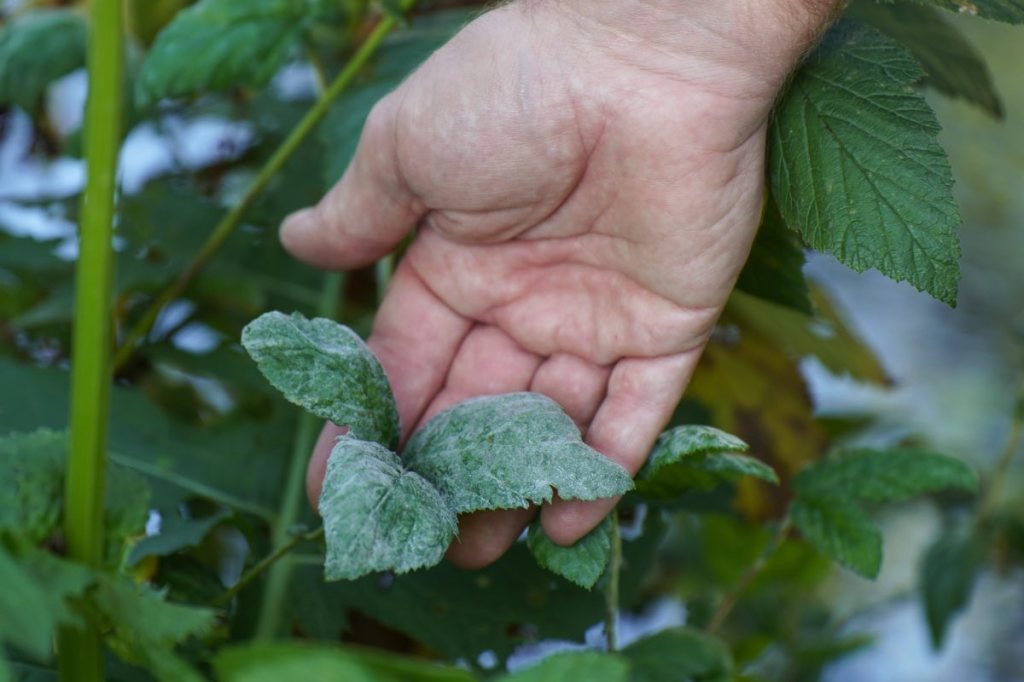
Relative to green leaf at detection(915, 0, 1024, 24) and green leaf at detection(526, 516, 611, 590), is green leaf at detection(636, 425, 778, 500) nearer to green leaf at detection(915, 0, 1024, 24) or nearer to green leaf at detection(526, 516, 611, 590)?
green leaf at detection(526, 516, 611, 590)

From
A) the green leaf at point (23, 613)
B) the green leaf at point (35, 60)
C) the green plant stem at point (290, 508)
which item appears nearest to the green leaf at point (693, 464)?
the green plant stem at point (290, 508)

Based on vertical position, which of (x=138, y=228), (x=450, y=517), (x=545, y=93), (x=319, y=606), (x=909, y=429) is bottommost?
(x=909, y=429)

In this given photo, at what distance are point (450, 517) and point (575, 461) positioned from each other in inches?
3.7

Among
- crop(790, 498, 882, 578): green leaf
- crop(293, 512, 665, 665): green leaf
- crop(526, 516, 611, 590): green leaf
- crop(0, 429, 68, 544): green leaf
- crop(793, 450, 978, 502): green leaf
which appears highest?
crop(0, 429, 68, 544): green leaf

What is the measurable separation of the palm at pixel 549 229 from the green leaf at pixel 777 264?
6 cm

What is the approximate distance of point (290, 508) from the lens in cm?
119

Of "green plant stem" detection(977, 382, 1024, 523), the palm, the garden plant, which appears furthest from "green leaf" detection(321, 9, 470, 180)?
"green plant stem" detection(977, 382, 1024, 523)

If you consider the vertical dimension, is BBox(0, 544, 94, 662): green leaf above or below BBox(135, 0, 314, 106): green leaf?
below

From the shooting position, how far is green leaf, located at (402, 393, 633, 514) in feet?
2.52

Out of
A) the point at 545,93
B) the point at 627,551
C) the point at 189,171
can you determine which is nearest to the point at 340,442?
the point at 545,93

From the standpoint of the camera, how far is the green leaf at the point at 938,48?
115 cm

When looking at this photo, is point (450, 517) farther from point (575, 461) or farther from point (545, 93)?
point (545, 93)

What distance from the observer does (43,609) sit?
551mm

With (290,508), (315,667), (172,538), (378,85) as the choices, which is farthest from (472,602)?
(315,667)
